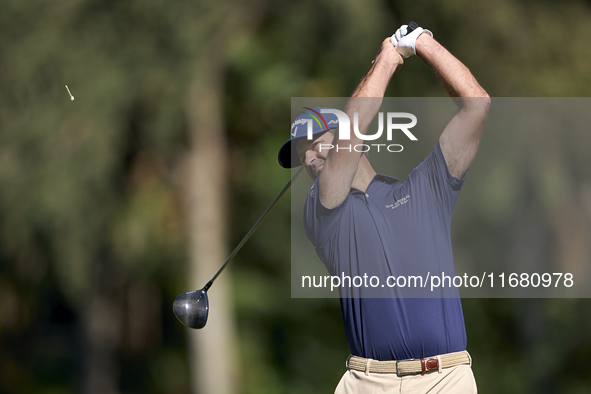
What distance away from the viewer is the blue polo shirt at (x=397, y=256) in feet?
7.22

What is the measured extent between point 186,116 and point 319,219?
4.32m

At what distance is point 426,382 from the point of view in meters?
2.16

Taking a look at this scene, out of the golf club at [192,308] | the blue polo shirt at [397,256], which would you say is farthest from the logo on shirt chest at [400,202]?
the golf club at [192,308]

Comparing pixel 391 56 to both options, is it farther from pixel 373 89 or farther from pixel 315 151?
pixel 315 151

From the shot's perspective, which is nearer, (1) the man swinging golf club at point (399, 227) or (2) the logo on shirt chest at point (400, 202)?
(1) the man swinging golf club at point (399, 227)

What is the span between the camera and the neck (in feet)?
7.93

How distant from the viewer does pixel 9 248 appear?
6445 millimetres

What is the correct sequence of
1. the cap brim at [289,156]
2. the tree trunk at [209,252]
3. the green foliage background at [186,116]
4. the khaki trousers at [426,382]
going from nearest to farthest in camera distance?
the khaki trousers at [426,382], the cap brim at [289,156], the green foliage background at [186,116], the tree trunk at [209,252]

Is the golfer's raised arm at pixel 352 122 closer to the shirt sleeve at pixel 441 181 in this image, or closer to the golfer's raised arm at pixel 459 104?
the golfer's raised arm at pixel 459 104

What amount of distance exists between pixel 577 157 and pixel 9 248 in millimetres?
4823

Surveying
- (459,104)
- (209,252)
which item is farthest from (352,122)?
(209,252)

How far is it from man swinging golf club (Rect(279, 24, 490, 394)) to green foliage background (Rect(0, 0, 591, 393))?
2.87m

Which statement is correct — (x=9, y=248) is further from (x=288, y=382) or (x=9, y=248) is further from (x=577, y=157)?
(x=577, y=157)

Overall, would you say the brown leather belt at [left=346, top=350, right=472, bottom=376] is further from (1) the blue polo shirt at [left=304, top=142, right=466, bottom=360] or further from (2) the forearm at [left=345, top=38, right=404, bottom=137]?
(2) the forearm at [left=345, top=38, right=404, bottom=137]
